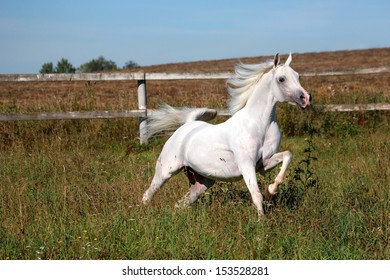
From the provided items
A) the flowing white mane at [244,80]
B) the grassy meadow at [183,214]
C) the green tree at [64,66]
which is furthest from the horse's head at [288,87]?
the green tree at [64,66]

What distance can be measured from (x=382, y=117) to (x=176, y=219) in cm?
859

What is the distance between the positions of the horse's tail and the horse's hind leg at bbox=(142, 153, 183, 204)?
633 millimetres

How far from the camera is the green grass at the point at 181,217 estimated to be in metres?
4.88

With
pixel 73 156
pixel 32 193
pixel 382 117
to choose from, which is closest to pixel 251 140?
pixel 32 193

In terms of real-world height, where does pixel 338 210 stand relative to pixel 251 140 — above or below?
below

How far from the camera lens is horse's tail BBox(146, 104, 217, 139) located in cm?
726

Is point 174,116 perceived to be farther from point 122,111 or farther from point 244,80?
point 122,111

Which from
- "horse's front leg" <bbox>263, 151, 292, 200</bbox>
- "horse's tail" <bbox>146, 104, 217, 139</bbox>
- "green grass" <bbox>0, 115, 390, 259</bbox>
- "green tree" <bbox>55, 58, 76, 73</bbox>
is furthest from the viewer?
"green tree" <bbox>55, 58, 76, 73</bbox>

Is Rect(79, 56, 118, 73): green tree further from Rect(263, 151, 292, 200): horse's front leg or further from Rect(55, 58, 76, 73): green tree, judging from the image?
Rect(263, 151, 292, 200): horse's front leg

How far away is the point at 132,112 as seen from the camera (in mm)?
11992

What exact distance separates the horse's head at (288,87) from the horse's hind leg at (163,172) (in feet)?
4.43

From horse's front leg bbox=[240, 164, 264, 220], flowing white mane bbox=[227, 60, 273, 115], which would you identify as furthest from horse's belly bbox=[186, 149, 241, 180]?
flowing white mane bbox=[227, 60, 273, 115]

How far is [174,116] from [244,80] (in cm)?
118
